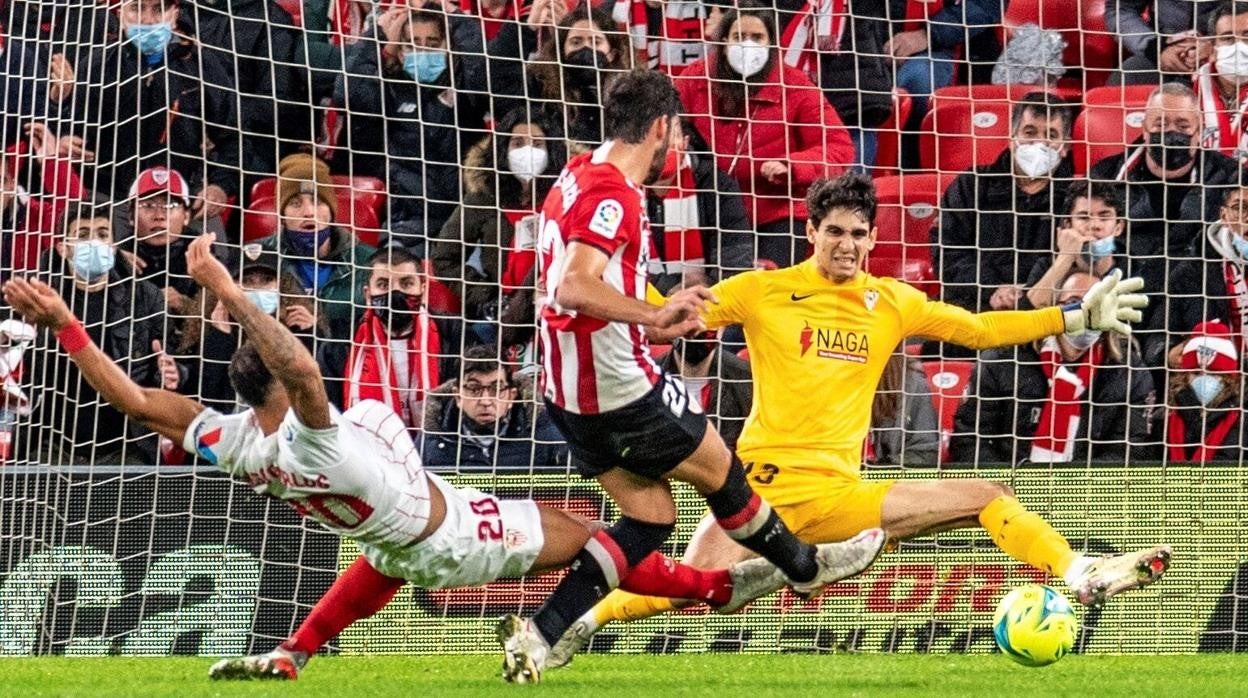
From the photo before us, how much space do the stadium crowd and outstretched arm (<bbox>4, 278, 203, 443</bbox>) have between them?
2658mm

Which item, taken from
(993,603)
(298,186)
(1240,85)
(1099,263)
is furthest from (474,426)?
(1240,85)

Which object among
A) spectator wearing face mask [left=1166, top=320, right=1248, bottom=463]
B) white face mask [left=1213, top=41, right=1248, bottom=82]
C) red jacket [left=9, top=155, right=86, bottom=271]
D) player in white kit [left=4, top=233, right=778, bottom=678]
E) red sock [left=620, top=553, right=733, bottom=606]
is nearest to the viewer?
player in white kit [left=4, top=233, right=778, bottom=678]

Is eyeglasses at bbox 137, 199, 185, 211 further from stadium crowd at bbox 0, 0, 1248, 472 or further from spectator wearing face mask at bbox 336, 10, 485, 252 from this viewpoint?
spectator wearing face mask at bbox 336, 10, 485, 252

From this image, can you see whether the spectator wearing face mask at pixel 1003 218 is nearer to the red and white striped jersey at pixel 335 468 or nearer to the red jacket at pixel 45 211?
the red and white striped jersey at pixel 335 468

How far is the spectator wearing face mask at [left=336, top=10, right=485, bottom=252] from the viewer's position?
975 centimetres

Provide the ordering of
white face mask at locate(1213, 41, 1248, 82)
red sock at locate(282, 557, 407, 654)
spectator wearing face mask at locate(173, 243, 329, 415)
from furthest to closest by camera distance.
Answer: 1. white face mask at locate(1213, 41, 1248, 82)
2. spectator wearing face mask at locate(173, 243, 329, 415)
3. red sock at locate(282, 557, 407, 654)

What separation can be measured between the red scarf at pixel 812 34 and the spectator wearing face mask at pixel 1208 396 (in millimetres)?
2443

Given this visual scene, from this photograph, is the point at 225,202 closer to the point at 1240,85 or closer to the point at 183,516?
the point at 183,516

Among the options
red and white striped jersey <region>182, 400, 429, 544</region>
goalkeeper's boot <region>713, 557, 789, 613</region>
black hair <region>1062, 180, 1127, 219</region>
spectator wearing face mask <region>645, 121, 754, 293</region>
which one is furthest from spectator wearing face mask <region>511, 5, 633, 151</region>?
red and white striped jersey <region>182, 400, 429, 544</region>

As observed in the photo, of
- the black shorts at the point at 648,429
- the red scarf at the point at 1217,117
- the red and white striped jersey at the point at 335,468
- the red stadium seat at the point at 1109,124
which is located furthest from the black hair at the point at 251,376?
the red scarf at the point at 1217,117

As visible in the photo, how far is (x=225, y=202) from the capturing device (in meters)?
9.74

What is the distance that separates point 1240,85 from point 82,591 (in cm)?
634

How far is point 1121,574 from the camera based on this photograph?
639 cm

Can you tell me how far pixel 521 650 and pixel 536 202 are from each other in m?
3.94
